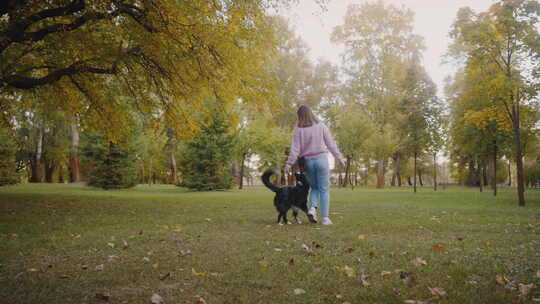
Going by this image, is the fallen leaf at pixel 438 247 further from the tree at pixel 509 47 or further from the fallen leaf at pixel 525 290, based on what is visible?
the tree at pixel 509 47

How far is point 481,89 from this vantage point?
12.5m

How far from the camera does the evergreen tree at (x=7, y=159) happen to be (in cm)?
1839

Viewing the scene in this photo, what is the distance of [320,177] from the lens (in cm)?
696

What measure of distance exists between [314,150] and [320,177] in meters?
0.55

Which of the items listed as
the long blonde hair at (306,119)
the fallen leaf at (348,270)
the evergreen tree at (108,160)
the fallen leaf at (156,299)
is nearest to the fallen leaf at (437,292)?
the fallen leaf at (348,270)

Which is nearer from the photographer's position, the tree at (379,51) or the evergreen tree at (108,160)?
the evergreen tree at (108,160)

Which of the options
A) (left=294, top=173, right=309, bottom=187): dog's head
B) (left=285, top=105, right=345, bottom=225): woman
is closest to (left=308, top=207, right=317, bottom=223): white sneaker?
(left=285, top=105, right=345, bottom=225): woman

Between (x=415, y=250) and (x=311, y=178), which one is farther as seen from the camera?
(x=311, y=178)

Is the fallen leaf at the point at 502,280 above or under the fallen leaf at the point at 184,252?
above

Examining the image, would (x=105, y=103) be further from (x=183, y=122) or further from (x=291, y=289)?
(x=291, y=289)

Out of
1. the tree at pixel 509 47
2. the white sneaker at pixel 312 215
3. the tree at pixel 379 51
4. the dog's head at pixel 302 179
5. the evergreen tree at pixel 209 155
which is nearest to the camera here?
the dog's head at pixel 302 179

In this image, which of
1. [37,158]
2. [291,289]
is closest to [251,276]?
[291,289]

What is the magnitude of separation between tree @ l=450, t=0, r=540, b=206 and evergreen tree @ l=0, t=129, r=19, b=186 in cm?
2198

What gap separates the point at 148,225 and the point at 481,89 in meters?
12.0
